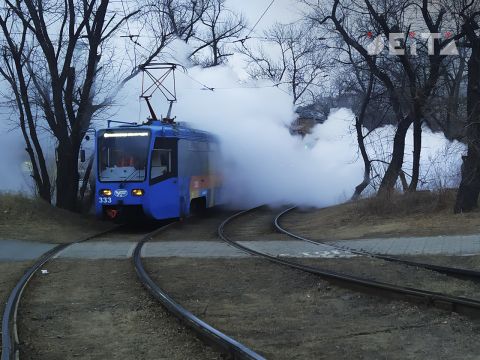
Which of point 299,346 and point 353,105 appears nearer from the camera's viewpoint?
point 299,346

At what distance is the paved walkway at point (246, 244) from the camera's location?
10.5m

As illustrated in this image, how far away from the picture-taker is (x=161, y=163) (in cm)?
1625

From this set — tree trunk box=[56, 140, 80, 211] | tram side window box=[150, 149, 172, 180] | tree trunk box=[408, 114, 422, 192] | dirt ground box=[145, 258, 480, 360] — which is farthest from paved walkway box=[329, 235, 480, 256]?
tree trunk box=[56, 140, 80, 211]

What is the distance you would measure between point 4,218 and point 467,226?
12.4m

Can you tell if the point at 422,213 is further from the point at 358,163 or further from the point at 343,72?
the point at 358,163

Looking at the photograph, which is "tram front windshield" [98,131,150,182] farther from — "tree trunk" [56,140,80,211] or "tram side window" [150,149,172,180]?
"tree trunk" [56,140,80,211]

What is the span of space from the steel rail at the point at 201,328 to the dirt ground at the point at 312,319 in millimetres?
249

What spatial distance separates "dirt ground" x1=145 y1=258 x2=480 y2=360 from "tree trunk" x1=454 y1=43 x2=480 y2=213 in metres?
7.86

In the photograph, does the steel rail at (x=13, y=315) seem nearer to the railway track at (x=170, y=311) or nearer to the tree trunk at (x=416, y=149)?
the railway track at (x=170, y=311)

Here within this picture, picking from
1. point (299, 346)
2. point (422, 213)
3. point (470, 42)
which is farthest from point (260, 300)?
point (470, 42)

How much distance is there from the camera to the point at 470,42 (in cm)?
1508

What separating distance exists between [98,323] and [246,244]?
6478 mm

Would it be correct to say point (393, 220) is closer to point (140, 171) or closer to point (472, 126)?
point (472, 126)

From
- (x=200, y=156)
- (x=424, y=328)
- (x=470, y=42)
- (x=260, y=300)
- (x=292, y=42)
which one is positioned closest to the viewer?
(x=424, y=328)
